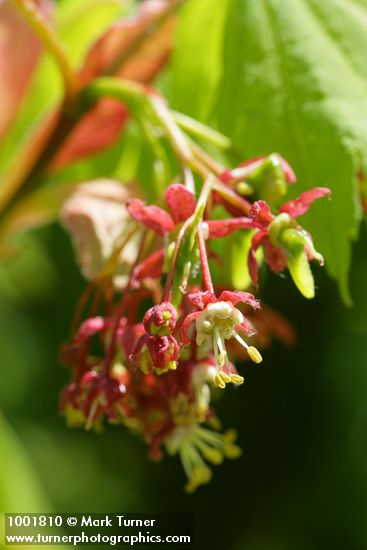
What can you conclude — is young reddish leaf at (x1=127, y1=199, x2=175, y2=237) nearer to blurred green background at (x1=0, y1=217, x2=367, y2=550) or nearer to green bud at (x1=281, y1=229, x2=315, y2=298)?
green bud at (x1=281, y1=229, x2=315, y2=298)

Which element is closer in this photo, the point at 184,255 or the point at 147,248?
the point at 184,255

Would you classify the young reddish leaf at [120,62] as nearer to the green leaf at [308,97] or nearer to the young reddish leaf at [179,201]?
the green leaf at [308,97]

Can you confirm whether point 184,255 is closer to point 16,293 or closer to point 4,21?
point 4,21

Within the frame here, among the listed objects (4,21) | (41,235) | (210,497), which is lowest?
(210,497)

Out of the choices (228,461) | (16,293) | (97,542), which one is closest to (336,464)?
(228,461)

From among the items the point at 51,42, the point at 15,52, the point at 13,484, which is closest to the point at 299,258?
the point at 51,42

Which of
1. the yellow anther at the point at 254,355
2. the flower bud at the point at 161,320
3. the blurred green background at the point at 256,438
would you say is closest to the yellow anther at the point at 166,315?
the flower bud at the point at 161,320

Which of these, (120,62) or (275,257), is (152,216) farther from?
(120,62)
